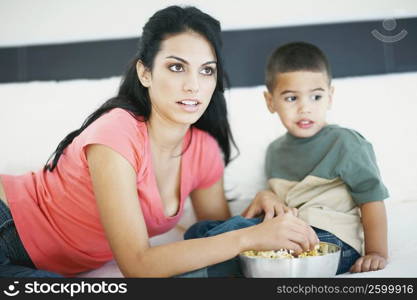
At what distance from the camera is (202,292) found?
915 mm

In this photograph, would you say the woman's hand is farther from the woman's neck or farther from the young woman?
the woman's neck

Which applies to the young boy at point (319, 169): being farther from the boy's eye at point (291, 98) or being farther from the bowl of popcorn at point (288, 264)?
the bowl of popcorn at point (288, 264)

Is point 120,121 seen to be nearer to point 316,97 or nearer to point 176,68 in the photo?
point 176,68

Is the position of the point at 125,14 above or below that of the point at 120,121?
above

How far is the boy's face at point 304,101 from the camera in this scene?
1237mm

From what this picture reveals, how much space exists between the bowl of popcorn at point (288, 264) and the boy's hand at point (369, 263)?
96mm

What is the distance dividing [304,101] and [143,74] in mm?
374

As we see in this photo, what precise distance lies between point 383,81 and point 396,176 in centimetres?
25

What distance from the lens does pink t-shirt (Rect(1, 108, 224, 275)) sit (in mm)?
1083

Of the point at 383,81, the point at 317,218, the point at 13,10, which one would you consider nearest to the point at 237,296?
the point at 317,218

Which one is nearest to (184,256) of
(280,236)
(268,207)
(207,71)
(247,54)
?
(280,236)

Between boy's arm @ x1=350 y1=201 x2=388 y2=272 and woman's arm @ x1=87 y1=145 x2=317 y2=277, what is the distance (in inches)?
5.7

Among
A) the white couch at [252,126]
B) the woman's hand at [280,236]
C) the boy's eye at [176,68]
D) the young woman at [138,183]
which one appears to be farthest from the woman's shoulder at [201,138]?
the woman's hand at [280,236]

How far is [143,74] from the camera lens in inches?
44.4
